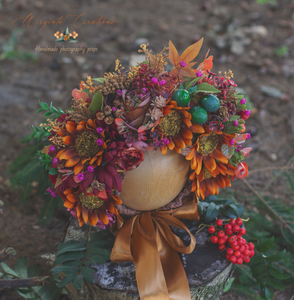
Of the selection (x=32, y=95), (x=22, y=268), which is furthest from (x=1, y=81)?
(x=22, y=268)

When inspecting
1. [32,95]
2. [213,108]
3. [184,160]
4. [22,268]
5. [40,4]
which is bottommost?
[22,268]

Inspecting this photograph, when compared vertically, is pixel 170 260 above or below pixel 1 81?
below

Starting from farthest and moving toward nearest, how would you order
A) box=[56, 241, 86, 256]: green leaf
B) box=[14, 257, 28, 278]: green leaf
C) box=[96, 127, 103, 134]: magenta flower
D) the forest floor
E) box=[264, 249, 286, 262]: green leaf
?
the forest floor, box=[14, 257, 28, 278]: green leaf, box=[264, 249, 286, 262]: green leaf, box=[56, 241, 86, 256]: green leaf, box=[96, 127, 103, 134]: magenta flower

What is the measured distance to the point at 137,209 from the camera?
1.21 m

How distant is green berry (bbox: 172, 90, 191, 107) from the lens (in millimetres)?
958

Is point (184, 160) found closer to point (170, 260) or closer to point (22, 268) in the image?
point (170, 260)

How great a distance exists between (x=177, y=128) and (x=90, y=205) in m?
0.43

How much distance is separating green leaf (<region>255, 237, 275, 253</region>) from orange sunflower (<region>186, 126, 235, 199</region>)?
Answer: 370 mm

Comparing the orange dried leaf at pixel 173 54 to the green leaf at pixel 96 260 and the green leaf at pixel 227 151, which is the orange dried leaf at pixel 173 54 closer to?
the green leaf at pixel 227 151

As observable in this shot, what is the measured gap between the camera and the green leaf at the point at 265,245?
126 cm

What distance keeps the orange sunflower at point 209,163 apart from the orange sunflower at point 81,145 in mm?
327

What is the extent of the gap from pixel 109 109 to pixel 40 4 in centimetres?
432

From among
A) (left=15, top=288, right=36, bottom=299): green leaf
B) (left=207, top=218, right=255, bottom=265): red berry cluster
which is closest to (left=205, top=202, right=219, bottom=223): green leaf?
(left=207, top=218, right=255, bottom=265): red berry cluster

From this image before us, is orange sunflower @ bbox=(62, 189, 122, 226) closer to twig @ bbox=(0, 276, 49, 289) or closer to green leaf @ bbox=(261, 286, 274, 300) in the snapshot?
twig @ bbox=(0, 276, 49, 289)
